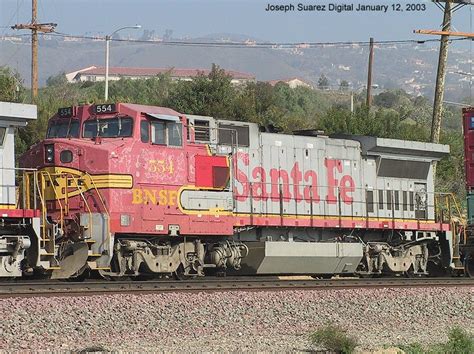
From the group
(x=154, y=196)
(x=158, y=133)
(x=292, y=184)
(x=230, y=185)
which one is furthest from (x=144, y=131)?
(x=292, y=184)

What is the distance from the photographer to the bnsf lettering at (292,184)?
902 inches

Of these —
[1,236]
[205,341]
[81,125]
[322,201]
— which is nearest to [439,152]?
[322,201]

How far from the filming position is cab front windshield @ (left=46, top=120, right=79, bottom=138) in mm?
21094

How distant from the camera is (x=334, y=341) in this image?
1288 cm

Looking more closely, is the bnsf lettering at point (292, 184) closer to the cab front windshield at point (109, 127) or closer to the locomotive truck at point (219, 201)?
the locomotive truck at point (219, 201)

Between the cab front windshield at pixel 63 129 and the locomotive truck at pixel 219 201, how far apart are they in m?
0.03

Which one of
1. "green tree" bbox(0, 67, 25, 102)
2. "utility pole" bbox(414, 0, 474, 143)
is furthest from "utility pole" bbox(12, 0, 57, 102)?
"utility pole" bbox(414, 0, 474, 143)

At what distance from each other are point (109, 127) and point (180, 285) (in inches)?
152

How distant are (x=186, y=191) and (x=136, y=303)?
598cm

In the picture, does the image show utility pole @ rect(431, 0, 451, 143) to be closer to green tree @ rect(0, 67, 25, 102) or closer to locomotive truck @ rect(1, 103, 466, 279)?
locomotive truck @ rect(1, 103, 466, 279)

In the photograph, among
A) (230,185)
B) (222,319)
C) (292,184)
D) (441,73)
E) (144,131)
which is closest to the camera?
(222,319)

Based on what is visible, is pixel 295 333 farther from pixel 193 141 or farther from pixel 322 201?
pixel 322 201

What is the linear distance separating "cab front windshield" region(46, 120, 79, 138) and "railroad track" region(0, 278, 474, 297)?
3390 millimetres

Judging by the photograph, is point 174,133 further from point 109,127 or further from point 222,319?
point 222,319
